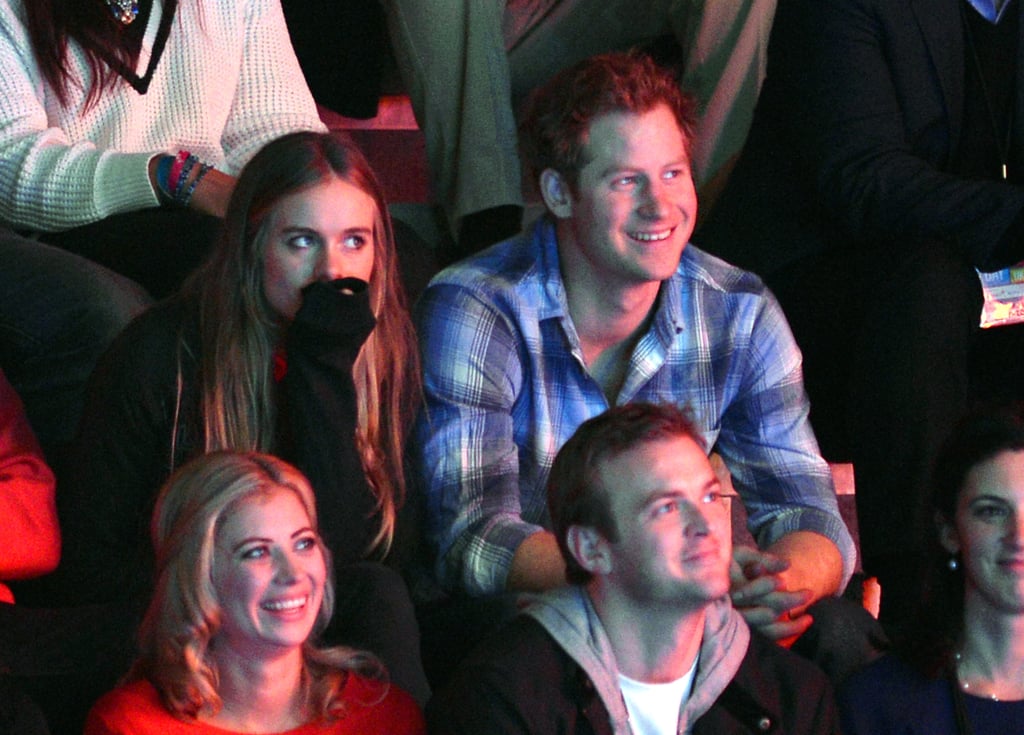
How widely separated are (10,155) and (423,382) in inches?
27.7

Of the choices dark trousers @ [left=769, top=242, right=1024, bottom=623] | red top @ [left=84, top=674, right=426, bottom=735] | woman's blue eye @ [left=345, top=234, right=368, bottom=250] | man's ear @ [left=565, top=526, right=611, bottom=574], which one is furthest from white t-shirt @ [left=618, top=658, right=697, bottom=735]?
woman's blue eye @ [left=345, top=234, right=368, bottom=250]

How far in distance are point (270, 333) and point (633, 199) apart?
1.60ft

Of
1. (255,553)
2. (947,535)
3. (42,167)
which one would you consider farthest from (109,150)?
(947,535)

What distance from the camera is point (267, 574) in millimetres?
1857

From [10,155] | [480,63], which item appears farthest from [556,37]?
[10,155]

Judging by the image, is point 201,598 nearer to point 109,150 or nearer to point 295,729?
point 295,729

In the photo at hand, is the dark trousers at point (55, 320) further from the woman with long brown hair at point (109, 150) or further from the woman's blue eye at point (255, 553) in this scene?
the woman's blue eye at point (255, 553)

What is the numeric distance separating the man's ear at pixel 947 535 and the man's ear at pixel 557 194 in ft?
2.03

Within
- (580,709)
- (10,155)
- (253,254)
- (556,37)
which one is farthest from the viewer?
(556,37)

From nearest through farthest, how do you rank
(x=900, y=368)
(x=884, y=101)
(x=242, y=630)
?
(x=242, y=630), (x=900, y=368), (x=884, y=101)

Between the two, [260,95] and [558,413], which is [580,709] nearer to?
[558,413]

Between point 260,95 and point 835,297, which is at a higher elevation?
point 260,95

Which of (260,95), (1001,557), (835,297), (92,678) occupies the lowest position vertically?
(92,678)

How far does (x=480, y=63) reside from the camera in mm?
2916
